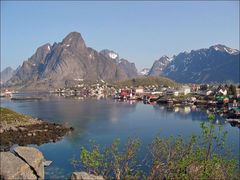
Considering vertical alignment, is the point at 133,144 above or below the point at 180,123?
above

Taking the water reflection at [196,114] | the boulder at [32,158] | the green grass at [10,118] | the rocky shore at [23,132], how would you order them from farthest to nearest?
the water reflection at [196,114], the green grass at [10,118], the rocky shore at [23,132], the boulder at [32,158]

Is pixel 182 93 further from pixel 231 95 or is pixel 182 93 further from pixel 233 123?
pixel 233 123

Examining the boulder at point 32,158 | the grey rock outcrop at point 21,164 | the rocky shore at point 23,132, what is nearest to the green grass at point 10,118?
the rocky shore at point 23,132

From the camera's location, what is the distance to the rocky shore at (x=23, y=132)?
1833 inches

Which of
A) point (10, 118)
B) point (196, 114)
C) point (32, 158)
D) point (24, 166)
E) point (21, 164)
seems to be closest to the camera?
point (21, 164)

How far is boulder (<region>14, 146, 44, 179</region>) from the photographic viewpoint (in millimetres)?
11758

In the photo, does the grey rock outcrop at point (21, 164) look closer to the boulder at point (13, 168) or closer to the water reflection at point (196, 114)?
the boulder at point (13, 168)

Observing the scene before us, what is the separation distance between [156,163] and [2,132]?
42544mm

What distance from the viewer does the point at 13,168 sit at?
423 inches

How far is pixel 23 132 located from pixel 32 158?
42.1m

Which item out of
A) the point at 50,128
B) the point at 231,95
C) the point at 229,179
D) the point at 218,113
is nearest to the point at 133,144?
the point at 229,179

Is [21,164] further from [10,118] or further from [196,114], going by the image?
[196,114]

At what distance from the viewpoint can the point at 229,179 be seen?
14.4m

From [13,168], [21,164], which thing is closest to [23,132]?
[21,164]
